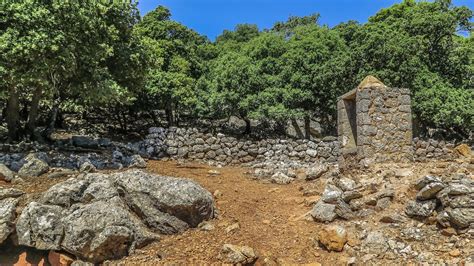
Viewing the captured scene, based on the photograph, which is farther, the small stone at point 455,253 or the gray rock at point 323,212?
the gray rock at point 323,212

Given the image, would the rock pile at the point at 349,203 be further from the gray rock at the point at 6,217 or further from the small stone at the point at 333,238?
the gray rock at the point at 6,217

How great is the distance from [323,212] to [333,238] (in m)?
0.83

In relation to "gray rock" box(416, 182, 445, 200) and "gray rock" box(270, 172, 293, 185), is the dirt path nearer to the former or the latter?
"gray rock" box(416, 182, 445, 200)

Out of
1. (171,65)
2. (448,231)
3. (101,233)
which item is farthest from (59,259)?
(171,65)

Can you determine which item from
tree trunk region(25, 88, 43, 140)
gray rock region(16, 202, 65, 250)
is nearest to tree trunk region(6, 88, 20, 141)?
tree trunk region(25, 88, 43, 140)

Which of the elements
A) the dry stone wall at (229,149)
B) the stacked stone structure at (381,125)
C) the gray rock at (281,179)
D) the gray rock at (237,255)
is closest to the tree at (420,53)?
the dry stone wall at (229,149)

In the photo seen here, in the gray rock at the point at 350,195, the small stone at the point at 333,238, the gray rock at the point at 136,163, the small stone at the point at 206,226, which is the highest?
the gray rock at the point at 136,163

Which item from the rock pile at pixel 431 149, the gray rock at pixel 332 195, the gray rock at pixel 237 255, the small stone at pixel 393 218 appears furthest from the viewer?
the rock pile at pixel 431 149

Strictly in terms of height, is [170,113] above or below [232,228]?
above

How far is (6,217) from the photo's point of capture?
6.12m

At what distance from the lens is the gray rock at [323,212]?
643 centimetres

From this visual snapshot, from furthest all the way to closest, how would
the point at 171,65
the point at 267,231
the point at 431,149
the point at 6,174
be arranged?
the point at 171,65 < the point at 431,149 < the point at 6,174 < the point at 267,231

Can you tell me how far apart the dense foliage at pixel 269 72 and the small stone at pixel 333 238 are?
25.7ft

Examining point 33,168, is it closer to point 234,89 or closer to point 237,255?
point 237,255
